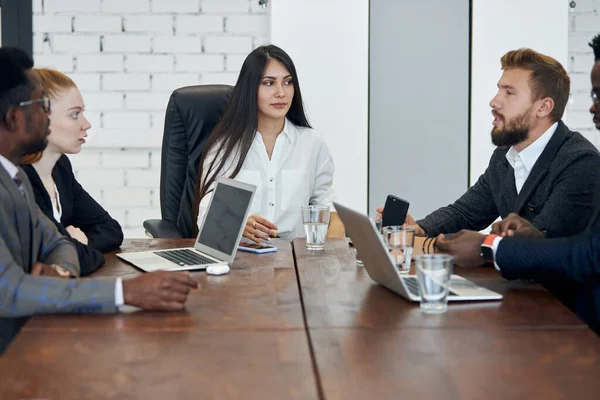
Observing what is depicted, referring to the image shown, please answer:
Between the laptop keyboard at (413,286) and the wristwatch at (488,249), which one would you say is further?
the wristwatch at (488,249)

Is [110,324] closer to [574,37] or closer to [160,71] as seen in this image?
[160,71]

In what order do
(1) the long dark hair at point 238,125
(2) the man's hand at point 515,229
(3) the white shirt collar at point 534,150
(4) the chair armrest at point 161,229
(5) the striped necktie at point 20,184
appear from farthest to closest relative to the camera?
(1) the long dark hair at point 238,125
(4) the chair armrest at point 161,229
(3) the white shirt collar at point 534,150
(2) the man's hand at point 515,229
(5) the striped necktie at point 20,184

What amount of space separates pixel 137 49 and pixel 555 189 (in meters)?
2.08

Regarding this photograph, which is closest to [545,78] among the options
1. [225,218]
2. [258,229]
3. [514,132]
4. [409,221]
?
[514,132]

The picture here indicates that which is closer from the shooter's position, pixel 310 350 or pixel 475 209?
pixel 310 350

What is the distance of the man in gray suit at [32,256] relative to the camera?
61.1 inches

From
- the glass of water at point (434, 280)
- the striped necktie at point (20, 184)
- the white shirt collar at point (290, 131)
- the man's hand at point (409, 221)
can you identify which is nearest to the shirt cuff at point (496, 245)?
the glass of water at point (434, 280)

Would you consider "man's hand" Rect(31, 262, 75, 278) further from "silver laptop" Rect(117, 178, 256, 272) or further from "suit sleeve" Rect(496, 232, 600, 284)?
"suit sleeve" Rect(496, 232, 600, 284)

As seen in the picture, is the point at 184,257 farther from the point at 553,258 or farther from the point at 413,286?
the point at 553,258

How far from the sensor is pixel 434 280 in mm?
1575

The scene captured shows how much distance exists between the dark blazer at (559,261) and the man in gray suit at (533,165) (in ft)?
1.45

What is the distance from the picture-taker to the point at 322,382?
3.91ft

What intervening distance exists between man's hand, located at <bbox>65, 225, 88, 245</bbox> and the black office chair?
0.84 m

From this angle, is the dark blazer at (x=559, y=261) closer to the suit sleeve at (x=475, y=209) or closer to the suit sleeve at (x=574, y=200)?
the suit sleeve at (x=574, y=200)
